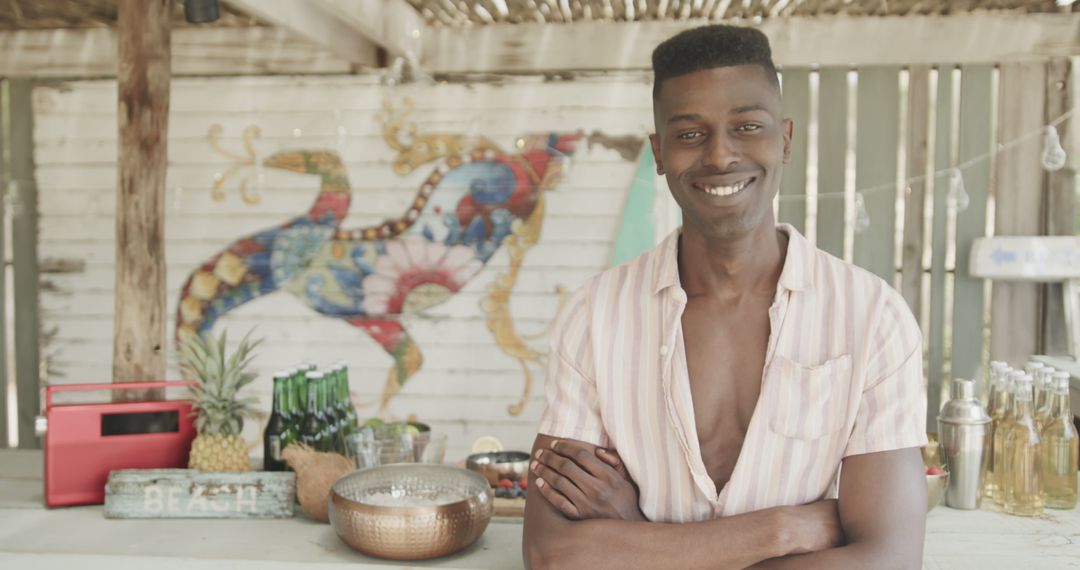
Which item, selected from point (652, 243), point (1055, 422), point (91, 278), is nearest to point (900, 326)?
point (1055, 422)

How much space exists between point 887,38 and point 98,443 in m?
4.35

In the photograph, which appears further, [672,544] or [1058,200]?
[1058,200]

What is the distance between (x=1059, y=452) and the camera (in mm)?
2434

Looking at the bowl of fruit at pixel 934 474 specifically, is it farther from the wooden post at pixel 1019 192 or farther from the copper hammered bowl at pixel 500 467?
the wooden post at pixel 1019 192

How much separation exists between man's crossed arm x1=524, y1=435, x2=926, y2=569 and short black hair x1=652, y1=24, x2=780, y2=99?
0.78 m

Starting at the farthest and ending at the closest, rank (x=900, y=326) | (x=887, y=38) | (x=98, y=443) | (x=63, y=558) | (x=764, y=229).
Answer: (x=887, y=38), (x=98, y=443), (x=63, y=558), (x=764, y=229), (x=900, y=326)

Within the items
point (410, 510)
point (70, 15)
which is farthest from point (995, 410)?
point (70, 15)

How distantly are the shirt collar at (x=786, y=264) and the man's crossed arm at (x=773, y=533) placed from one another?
0.37 meters

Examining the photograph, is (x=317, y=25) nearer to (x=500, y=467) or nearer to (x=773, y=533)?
(x=500, y=467)

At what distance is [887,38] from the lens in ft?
16.4

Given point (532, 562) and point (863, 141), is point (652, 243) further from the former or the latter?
point (532, 562)

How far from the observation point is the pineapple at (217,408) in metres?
2.63

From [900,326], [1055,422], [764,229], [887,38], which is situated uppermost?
[887,38]

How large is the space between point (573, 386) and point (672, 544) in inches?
14.7
